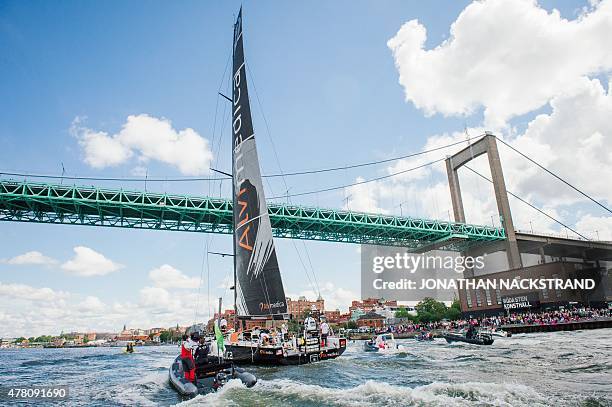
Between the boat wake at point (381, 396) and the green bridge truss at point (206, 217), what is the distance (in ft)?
109

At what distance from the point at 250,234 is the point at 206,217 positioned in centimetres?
2820

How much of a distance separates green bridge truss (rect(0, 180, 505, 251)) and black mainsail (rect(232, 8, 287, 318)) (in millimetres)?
23206

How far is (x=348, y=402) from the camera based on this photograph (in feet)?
29.6

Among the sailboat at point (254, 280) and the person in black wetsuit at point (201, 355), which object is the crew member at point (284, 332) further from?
the person in black wetsuit at point (201, 355)

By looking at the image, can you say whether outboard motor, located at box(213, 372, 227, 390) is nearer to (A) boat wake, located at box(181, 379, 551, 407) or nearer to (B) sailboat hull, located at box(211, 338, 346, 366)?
(A) boat wake, located at box(181, 379, 551, 407)

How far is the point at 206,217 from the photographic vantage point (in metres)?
45.1

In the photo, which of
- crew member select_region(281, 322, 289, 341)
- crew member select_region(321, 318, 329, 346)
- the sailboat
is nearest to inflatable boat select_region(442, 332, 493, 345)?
the sailboat

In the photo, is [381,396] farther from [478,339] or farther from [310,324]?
[478,339]

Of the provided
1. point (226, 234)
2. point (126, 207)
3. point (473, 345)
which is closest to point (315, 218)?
point (226, 234)

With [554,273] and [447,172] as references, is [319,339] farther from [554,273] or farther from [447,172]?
→ [447,172]

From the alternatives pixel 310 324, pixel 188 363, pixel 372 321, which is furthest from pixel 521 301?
pixel 372 321

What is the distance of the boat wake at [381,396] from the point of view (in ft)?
27.7

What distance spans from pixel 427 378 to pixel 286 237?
38575 millimetres

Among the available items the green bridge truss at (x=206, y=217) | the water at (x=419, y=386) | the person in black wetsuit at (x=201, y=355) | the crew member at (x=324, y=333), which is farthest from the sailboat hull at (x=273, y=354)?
the green bridge truss at (x=206, y=217)
